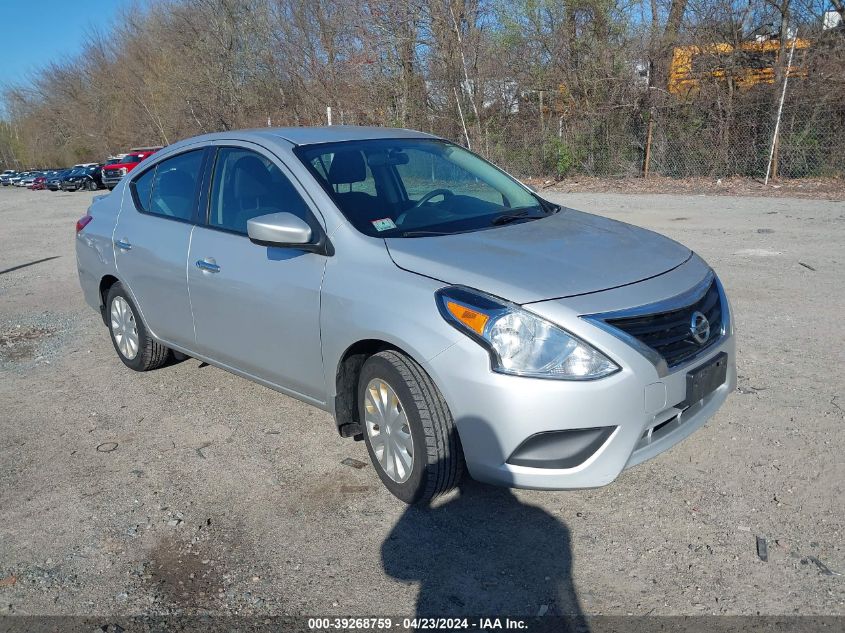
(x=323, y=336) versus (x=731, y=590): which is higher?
(x=323, y=336)

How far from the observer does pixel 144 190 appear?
513 centimetres

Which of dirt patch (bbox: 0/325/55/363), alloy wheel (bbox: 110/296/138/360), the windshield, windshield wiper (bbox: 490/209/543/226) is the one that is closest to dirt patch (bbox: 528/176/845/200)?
the windshield

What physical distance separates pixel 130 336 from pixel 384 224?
2.70m

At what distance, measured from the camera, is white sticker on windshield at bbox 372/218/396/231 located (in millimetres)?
3604

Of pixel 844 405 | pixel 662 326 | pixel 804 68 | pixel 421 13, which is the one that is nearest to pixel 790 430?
pixel 844 405

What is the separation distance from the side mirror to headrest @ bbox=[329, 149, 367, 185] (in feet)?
1.38

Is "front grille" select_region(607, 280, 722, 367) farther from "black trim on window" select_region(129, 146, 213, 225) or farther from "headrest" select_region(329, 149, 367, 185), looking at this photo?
"black trim on window" select_region(129, 146, 213, 225)

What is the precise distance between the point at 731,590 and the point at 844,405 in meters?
2.00

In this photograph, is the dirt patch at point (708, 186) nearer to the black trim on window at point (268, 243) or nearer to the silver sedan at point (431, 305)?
the silver sedan at point (431, 305)

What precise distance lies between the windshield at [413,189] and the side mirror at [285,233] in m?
0.22

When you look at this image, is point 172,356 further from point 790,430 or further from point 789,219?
point 789,219

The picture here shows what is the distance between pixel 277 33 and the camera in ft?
116

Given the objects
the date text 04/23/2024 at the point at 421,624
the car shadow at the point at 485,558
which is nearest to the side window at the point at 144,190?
the car shadow at the point at 485,558

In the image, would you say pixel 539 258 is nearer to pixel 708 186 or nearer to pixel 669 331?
pixel 669 331
